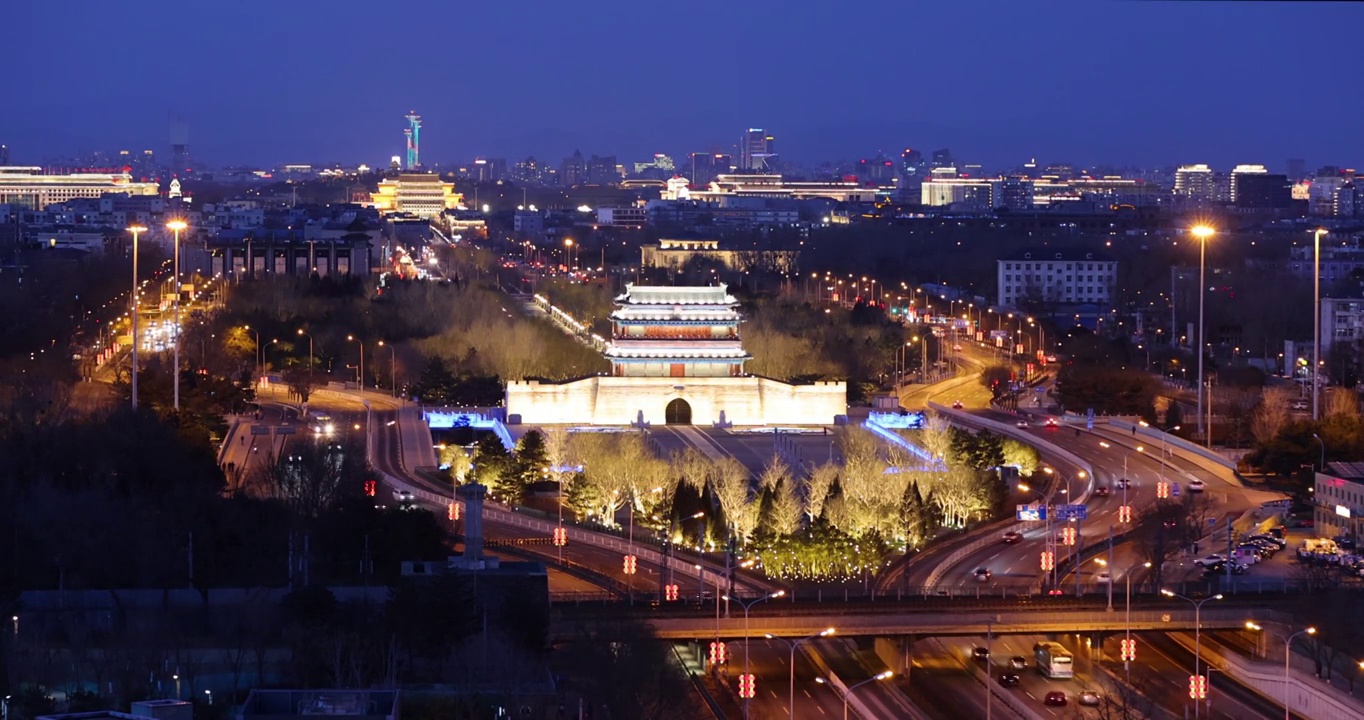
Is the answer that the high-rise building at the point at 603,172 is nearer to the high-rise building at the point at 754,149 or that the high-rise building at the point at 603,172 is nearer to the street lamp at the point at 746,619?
the high-rise building at the point at 754,149

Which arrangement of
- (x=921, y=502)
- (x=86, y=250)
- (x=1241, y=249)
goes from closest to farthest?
(x=921, y=502), (x=86, y=250), (x=1241, y=249)

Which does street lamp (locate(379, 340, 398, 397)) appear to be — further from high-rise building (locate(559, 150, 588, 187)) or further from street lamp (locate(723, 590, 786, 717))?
high-rise building (locate(559, 150, 588, 187))

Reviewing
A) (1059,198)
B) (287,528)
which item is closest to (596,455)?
(287,528)

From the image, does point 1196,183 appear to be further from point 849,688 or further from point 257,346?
point 849,688

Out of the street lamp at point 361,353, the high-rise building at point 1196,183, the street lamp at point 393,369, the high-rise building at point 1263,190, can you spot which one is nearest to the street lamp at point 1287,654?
the street lamp at point 393,369

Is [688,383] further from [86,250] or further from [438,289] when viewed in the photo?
[86,250]

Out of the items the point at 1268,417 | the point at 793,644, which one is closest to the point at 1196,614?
the point at 793,644

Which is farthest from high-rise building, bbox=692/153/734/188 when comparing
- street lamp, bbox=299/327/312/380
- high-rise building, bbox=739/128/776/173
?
street lamp, bbox=299/327/312/380
